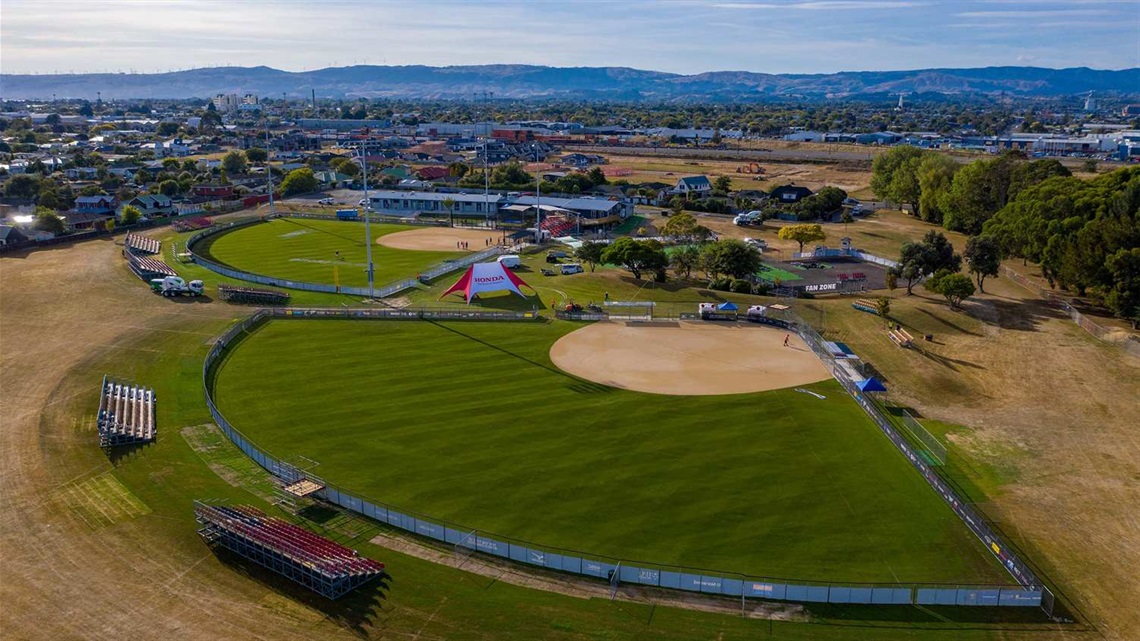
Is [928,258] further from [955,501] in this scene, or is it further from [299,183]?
[299,183]

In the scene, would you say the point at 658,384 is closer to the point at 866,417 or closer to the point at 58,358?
the point at 866,417

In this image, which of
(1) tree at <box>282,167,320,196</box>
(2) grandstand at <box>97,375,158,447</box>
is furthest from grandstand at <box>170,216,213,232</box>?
(2) grandstand at <box>97,375,158,447</box>

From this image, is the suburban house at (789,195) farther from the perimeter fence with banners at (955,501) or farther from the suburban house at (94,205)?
the suburban house at (94,205)

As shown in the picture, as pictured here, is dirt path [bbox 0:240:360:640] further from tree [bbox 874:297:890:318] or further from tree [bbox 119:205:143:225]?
tree [bbox 874:297:890:318]

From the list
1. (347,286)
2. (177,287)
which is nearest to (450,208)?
(347,286)

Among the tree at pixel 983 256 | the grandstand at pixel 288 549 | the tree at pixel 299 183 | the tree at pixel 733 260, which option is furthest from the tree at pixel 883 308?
the tree at pixel 299 183

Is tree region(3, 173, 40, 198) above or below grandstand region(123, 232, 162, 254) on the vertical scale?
above
